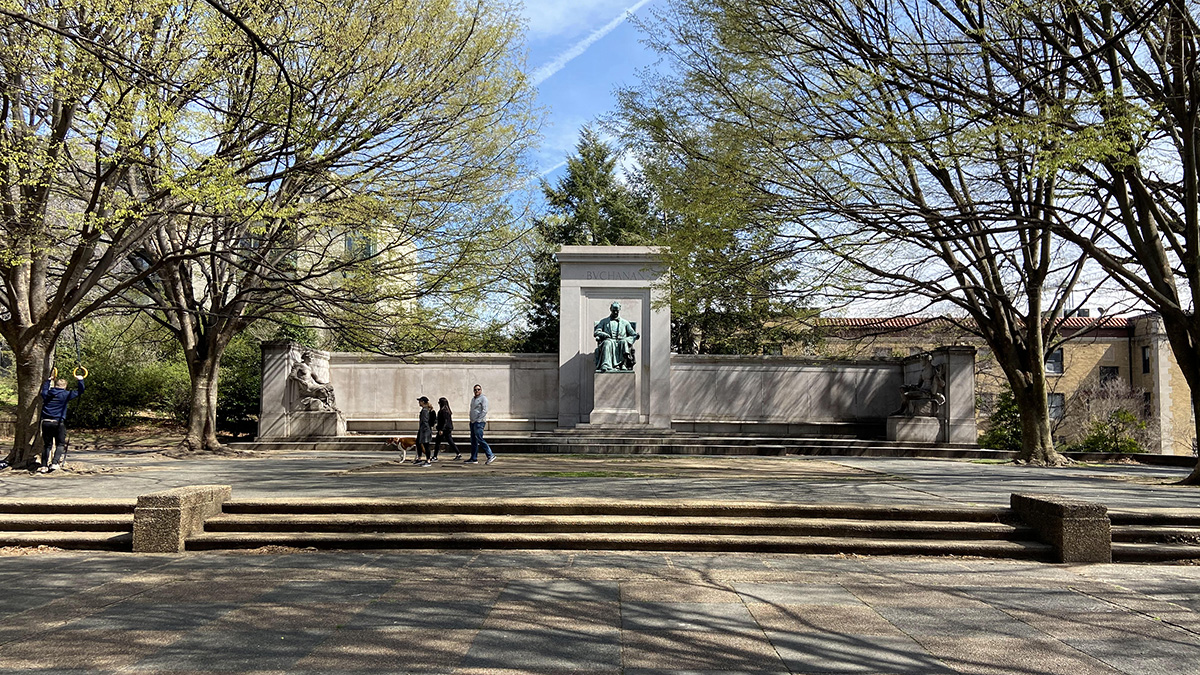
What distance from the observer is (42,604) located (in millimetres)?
6406

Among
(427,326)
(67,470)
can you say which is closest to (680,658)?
(67,470)

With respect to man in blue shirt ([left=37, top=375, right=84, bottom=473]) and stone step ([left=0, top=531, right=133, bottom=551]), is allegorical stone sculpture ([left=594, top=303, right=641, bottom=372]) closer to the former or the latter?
man in blue shirt ([left=37, top=375, right=84, bottom=473])

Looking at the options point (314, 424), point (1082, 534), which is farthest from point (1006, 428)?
point (314, 424)

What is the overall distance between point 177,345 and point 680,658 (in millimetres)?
27465

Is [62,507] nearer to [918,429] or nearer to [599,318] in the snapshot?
[599,318]

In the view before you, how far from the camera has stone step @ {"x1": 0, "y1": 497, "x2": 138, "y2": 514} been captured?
958 centimetres

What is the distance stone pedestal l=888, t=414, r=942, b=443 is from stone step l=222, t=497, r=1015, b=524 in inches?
545

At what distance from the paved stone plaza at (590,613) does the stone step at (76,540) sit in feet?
1.07

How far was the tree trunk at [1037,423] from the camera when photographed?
61.1 feet

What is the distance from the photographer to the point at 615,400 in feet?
75.2

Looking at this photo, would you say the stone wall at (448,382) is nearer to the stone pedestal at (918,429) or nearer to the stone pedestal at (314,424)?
the stone pedestal at (314,424)

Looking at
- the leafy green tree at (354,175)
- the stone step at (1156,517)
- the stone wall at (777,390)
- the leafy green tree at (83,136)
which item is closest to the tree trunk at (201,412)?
the leafy green tree at (354,175)

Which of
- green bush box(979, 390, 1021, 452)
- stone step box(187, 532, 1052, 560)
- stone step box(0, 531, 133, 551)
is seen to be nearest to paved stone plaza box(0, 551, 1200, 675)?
stone step box(187, 532, 1052, 560)

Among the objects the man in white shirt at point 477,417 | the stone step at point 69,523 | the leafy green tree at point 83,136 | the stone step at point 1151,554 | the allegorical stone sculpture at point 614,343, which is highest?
the leafy green tree at point 83,136
